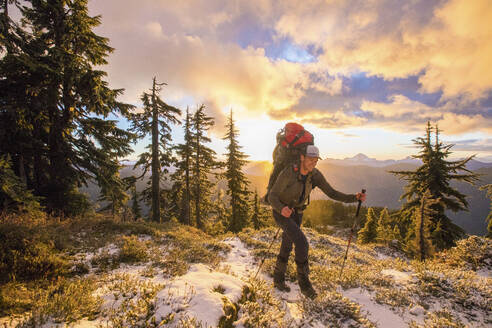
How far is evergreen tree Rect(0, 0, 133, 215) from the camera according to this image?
7871 mm

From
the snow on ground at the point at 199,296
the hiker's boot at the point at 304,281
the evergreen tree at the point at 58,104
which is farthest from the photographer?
the evergreen tree at the point at 58,104

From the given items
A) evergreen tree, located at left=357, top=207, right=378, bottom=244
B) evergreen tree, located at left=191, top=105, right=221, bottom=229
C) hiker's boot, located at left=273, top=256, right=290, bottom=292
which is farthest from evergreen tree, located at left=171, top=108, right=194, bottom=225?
evergreen tree, located at left=357, top=207, right=378, bottom=244

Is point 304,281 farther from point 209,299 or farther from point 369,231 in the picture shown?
point 369,231

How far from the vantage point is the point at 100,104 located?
9.40m

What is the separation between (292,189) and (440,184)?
65.5 ft

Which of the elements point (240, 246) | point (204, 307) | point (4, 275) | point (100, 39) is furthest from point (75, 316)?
point (100, 39)

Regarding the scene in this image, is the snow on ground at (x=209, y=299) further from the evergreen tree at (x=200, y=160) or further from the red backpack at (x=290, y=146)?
the evergreen tree at (x=200, y=160)

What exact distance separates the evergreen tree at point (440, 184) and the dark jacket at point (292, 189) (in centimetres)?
1744

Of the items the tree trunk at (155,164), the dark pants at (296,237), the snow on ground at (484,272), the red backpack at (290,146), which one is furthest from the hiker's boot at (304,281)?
the tree trunk at (155,164)

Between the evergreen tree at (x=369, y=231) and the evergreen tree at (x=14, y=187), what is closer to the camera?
the evergreen tree at (x=14, y=187)

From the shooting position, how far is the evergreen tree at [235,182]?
23812 millimetres

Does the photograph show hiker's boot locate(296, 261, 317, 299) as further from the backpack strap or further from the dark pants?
the backpack strap

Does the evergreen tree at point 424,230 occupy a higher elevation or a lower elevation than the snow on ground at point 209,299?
lower

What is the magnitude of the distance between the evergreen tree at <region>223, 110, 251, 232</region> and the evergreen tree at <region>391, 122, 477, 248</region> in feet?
52.3
